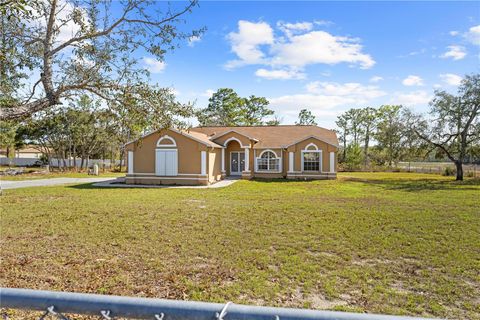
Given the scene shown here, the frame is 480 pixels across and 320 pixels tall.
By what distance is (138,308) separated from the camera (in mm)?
1570

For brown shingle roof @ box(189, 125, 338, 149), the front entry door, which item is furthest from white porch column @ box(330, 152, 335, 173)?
the front entry door

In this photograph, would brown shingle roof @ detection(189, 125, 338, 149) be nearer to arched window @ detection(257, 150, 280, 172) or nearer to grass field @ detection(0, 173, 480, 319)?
arched window @ detection(257, 150, 280, 172)

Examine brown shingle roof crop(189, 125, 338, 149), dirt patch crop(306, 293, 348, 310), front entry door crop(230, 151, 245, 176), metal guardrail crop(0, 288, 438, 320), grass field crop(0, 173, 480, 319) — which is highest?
brown shingle roof crop(189, 125, 338, 149)

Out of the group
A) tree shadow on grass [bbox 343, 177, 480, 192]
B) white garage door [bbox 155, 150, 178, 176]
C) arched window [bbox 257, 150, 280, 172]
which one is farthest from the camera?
arched window [bbox 257, 150, 280, 172]

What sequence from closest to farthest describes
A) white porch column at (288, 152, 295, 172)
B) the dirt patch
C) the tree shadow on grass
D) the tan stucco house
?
1. the dirt patch
2. the tree shadow on grass
3. the tan stucco house
4. white porch column at (288, 152, 295, 172)

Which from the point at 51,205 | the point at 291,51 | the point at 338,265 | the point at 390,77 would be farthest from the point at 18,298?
the point at 390,77

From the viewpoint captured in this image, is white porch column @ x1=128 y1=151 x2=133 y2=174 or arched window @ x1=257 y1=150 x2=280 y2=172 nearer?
white porch column @ x1=128 y1=151 x2=133 y2=174

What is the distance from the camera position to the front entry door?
28.3 m

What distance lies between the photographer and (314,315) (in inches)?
57.1

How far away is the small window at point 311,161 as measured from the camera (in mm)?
26281

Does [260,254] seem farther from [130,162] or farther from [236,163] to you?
[236,163]

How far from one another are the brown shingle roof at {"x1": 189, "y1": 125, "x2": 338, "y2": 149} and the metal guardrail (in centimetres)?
2520

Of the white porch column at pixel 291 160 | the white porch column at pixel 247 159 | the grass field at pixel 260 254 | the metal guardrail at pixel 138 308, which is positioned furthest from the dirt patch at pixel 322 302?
the white porch column at pixel 291 160

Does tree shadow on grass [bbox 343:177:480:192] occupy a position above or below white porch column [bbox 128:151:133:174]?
below
